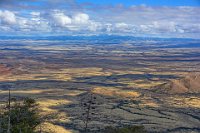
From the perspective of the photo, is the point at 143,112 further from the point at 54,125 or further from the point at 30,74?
the point at 30,74

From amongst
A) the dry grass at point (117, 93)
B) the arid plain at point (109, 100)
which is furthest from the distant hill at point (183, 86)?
the dry grass at point (117, 93)

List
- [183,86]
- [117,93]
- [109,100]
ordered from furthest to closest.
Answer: [183,86] → [117,93] → [109,100]

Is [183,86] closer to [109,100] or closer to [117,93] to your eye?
[117,93]

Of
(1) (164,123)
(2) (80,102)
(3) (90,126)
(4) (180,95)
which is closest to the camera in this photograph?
(3) (90,126)

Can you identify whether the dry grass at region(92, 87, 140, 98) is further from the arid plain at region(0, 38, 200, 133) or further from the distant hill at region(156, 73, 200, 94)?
the distant hill at region(156, 73, 200, 94)

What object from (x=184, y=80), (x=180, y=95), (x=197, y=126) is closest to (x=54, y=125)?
(x=197, y=126)

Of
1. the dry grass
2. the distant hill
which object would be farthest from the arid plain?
the distant hill

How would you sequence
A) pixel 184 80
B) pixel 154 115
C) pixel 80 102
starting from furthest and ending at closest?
1. pixel 184 80
2. pixel 80 102
3. pixel 154 115

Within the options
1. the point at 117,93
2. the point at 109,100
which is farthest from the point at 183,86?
the point at 109,100
